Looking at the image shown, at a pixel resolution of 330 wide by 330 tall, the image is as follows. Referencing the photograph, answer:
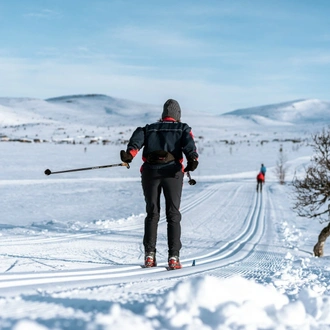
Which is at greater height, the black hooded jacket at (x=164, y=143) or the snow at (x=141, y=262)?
the black hooded jacket at (x=164, y=143)

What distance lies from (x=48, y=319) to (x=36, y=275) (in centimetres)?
202

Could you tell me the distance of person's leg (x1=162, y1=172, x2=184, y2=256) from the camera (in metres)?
5.38

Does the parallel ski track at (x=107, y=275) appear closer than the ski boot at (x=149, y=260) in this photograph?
Yes

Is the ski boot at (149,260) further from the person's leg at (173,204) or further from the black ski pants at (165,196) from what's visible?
the person's leg at (173,204)

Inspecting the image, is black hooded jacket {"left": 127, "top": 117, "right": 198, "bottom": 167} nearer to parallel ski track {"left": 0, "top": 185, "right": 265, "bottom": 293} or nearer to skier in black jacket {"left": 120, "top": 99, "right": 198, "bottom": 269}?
skier in black jacket {"left": 120, "top": 99, "right": 198, "bottom": 269}

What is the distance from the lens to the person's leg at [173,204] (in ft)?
17.7

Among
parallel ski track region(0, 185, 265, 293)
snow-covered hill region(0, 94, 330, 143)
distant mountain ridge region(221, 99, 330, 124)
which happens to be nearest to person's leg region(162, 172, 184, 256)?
parallel ski track region(0, 185, 265, 293)

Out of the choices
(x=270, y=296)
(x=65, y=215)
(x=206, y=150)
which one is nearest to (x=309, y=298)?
(x=270, y=296)

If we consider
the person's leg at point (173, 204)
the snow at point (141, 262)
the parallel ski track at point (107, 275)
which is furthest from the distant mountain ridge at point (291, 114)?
the person's leg at point (173, 204)

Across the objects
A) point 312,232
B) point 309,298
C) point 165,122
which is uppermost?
point 165,122

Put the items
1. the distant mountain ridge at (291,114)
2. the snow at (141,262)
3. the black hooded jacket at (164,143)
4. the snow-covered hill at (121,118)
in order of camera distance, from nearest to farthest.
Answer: the snow at (141,262)
the black hooded jacket at (164,143)
the snow-covered hill at (121,118)
the distant mountain ridge at (291,114)

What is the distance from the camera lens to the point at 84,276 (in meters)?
4.47

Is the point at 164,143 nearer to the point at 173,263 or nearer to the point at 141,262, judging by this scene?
the point at 173,263

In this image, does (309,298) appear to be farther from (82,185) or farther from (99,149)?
(99,149)
